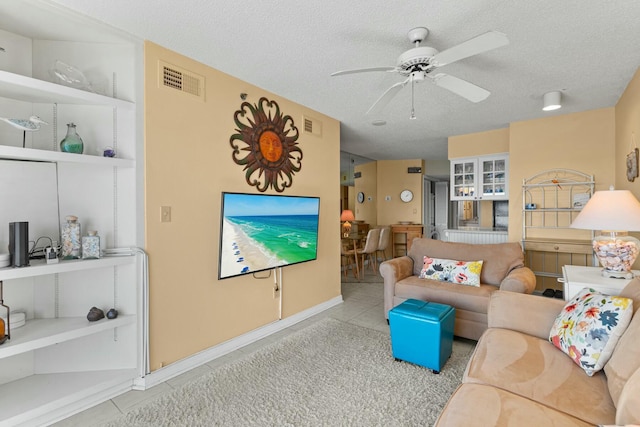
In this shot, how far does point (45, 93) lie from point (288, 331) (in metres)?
2.81

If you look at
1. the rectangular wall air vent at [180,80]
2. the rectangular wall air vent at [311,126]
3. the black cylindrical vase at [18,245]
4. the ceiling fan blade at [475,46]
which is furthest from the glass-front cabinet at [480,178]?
the black cylindrical vase at [18,245]

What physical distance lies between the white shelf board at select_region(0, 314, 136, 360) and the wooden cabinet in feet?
19.6

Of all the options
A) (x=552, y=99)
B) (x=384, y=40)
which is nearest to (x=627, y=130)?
(x=552, y=99)

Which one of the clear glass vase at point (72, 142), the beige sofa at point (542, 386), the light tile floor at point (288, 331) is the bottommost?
the light tile floor at point (288, 331)

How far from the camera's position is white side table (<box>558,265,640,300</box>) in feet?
6.89

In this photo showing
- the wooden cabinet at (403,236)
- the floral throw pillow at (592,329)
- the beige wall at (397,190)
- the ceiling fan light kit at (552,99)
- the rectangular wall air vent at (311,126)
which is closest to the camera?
the floral throw pillow at (592,329)

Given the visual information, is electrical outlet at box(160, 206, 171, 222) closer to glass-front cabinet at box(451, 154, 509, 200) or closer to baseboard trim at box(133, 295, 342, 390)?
baseboard trim at box(133, 295, 342, 390)

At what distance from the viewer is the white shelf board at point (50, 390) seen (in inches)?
69.8

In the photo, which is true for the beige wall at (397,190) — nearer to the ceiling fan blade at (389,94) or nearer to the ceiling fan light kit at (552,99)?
the ceiling fan light kit at (552,99)

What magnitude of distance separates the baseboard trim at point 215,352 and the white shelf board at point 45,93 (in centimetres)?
200

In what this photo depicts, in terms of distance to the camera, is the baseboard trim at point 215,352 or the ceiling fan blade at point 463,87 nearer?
the ceiling fan blade at point 463,87

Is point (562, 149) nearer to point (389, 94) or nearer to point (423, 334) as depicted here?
point (389, 94)

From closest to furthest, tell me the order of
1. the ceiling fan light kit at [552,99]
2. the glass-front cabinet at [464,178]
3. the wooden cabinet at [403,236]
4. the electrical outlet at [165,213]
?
1. the electrical outlet at [165,213]
2. the ceiling fan light kit at [552,99]
3. the glass-front cabinet at [464,178]
4. the wooden cabinet at [403,236]

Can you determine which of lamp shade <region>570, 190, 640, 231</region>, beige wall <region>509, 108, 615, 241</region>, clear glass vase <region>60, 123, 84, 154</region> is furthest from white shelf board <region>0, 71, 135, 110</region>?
beige wall <region>509, 108, 615, 241</region>
